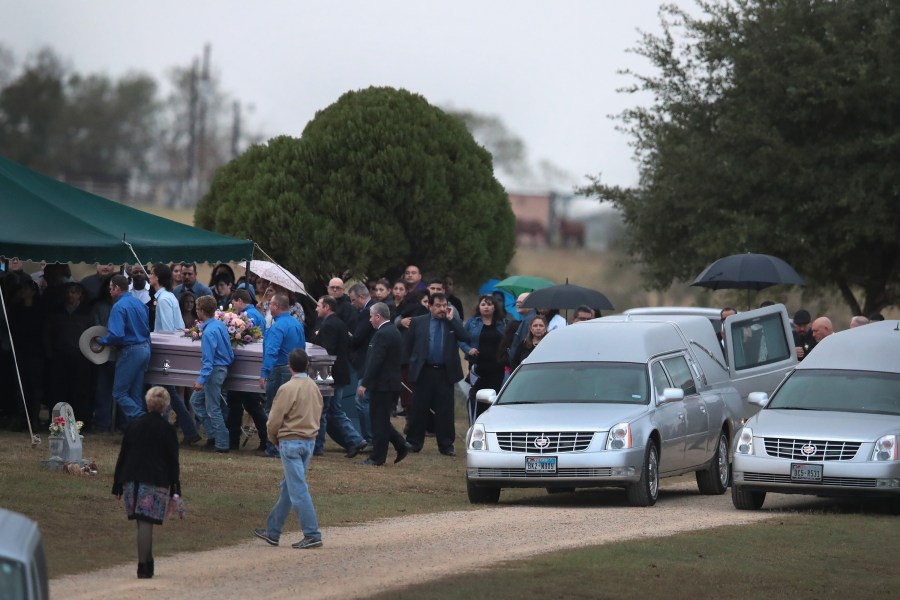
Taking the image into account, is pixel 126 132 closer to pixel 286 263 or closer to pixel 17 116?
pixel 17 116

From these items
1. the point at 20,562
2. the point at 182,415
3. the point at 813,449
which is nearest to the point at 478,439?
the point at 813,449

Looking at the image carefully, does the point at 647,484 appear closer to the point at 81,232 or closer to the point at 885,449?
the point at 885,449

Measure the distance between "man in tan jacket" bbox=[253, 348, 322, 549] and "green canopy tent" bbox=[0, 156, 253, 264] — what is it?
663 centimetres

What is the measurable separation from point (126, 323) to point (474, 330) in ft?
18.2

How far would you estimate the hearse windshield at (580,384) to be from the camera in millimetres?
18281

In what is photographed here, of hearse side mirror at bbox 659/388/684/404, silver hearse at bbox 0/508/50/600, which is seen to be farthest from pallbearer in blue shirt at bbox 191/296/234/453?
silver hearse at bbox 0/508/50/600

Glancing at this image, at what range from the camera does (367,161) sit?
29.6 metres

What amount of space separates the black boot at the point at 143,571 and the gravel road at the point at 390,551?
70 millimetres

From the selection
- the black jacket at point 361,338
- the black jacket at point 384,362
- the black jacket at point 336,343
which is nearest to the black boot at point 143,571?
the black jacket at point 384,362

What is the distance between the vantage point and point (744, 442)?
17562 mm

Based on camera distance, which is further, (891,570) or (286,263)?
(286,263)

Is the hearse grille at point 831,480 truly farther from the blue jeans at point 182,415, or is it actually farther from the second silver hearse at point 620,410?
the blue jeans at point 182,415

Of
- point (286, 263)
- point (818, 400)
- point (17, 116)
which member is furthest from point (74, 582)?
point (17, 116)

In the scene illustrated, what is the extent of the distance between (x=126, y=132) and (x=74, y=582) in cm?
8998
